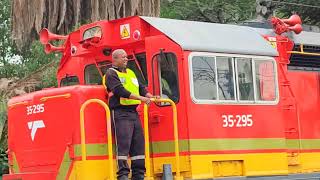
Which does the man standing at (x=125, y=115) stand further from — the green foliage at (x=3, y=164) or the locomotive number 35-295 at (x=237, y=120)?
the green foliage at (x=3, y=164)

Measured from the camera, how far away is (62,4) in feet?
57.9

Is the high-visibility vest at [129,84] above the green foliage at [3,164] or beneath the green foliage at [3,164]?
above

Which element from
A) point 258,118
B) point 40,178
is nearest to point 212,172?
point 258,118

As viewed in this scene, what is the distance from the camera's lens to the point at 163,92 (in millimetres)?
8492

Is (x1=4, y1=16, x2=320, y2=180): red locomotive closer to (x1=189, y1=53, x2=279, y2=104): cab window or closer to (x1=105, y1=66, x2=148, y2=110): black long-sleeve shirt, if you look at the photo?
(x1=189, y1=53, x2=279, y2=104): cab window

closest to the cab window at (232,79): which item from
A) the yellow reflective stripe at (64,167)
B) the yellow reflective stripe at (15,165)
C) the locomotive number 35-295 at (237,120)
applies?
the locomotive number 35-295 at (237,120)

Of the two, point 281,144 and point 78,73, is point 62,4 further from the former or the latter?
point 281,144

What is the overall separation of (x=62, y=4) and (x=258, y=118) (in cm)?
993

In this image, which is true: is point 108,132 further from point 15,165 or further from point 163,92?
point 15,165

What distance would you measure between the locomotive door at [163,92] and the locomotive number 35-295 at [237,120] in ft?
2.46

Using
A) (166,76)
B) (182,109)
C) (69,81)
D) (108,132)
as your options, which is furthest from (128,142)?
(69,81)

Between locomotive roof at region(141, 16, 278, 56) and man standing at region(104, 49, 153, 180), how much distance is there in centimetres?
80

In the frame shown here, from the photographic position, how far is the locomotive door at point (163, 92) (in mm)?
8336

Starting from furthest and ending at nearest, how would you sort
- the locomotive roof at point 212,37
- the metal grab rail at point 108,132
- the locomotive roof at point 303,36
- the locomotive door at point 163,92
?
the locomotive roof at point 303,36 → the locomotive roof at point 212,37 → the locomotive door at point 163,92 → the metal grab rail at point 108,132
